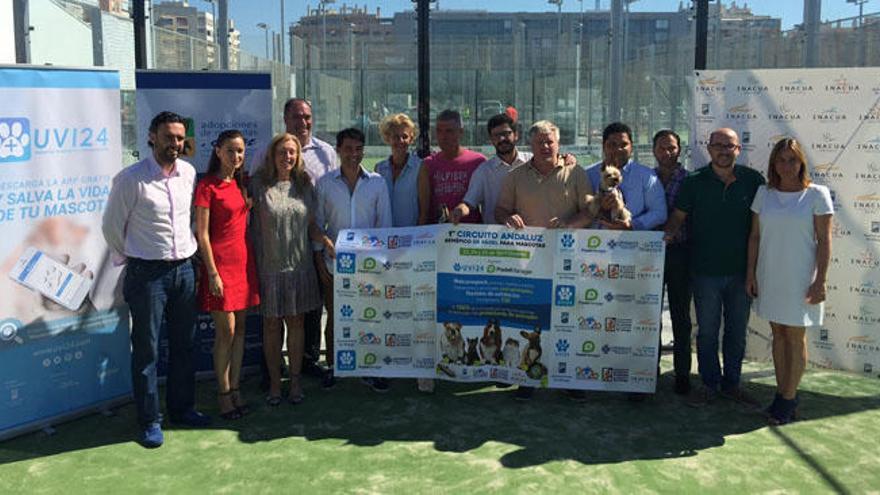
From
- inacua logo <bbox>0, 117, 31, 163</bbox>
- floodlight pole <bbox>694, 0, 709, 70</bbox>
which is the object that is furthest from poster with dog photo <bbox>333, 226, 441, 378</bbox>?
floodlight pole <bbox>694, 0, 709, 70</bbox>

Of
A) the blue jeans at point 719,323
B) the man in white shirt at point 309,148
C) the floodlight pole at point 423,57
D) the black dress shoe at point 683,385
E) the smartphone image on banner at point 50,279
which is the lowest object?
the black dress shoe at point 683,385

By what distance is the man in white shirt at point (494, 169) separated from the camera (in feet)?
16.9

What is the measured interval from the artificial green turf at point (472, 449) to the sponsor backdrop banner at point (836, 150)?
43 centimetres

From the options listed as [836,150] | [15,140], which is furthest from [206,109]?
[836,150]

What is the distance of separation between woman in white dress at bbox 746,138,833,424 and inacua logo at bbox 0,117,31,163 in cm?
440

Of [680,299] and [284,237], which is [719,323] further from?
[284,237]

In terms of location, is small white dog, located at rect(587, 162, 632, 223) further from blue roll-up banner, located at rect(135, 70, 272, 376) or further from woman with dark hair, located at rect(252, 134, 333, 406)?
blue roll-up banner, located at rect(135, 70, 272, 376)

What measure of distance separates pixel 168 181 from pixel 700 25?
13.8 ft

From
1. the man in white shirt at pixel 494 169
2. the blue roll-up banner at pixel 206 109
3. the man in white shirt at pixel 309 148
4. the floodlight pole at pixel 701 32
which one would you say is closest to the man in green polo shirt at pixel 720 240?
the man in white shirt at pixel 494 169

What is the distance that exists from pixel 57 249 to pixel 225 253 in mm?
989

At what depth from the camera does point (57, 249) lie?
14.7 ft

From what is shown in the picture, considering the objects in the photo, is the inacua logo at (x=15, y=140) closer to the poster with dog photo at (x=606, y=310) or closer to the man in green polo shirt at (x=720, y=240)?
the poster with dog photo at (x=606, y=310)

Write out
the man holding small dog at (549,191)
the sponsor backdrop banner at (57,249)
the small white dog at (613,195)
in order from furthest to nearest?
the man holding small dog at (549,191), the small white dog at (613,195), the sponsor backdrop banner at (57,249)

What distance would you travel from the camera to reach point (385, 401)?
16.8ft
